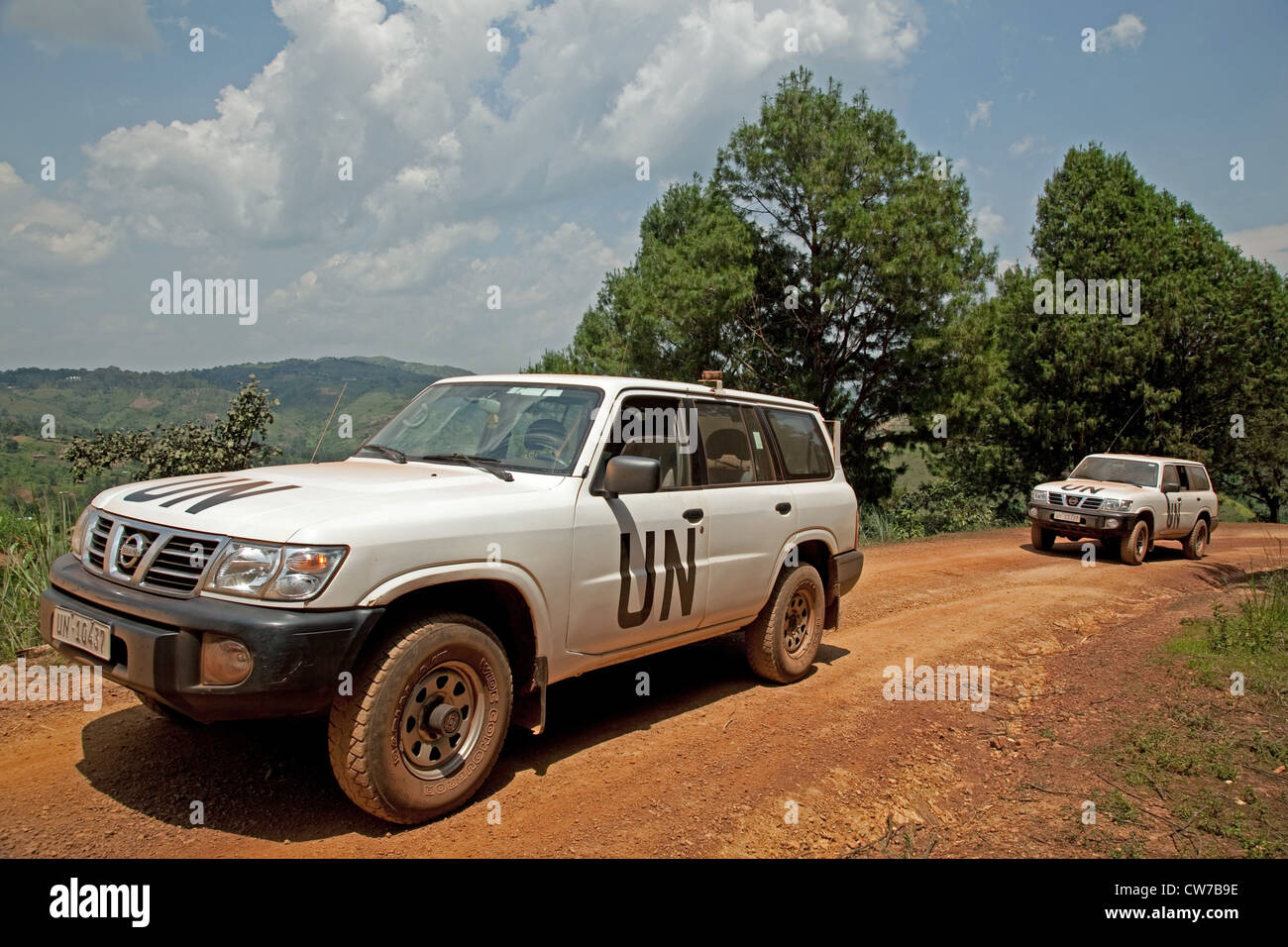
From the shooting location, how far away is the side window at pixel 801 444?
6.23 metres

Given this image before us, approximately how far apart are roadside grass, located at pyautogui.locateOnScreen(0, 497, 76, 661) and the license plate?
2824 mm

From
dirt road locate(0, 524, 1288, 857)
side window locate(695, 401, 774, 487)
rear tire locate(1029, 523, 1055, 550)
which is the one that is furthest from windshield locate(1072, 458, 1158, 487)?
side window locate(695, 401, 774, 487)

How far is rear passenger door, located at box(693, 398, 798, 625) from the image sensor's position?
Result: 5.34 meters

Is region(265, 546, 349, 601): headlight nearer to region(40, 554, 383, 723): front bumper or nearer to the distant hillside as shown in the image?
region(40, 554, 383, 723): front bumper

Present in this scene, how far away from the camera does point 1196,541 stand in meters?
→ 15.7

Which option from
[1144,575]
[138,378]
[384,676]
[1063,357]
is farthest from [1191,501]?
[138,378]

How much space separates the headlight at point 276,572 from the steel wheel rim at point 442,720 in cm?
67

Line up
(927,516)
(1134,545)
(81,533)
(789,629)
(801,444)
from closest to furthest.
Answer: (81,533)
(789,629)
(801,444)
(1134,545)
(927,516)

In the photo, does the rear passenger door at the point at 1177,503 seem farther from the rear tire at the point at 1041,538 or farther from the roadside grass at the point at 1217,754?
the roadside grass at the point at 1217,754

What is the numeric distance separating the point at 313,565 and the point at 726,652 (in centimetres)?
440

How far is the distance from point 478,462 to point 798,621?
2921 mm

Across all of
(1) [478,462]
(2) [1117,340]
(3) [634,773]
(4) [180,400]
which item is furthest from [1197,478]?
(4) [180,400]

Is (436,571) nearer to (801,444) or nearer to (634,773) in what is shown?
(634,773)
